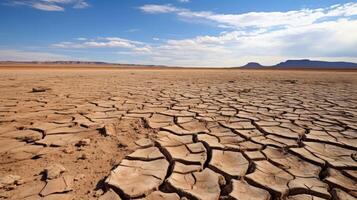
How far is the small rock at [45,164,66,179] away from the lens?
160 centimetres

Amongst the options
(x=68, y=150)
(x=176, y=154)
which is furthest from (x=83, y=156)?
(x=176, y=154)

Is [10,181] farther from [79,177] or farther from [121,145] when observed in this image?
[121,145]

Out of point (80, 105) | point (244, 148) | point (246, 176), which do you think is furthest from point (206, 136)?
point (80, 105)

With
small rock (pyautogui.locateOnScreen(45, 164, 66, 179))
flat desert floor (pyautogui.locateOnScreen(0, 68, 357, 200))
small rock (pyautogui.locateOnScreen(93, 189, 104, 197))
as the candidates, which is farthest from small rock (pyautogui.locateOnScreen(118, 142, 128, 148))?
small rock (pyautogui.locateOnScreen(93, 189, 104, 197))

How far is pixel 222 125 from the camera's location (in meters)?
2.77

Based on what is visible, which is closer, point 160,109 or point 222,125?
point 222,125

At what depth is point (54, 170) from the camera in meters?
1.65

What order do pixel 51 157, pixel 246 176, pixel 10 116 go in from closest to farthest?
pixel 246 176
pixel 51 157
pixel 10 116

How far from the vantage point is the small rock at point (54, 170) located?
1.60 meters

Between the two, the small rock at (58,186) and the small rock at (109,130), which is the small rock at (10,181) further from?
the small rock at (109,130)

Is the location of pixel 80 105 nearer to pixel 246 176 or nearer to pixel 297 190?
pixel 246 176

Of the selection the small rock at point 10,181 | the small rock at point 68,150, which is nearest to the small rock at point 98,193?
the small rock at point 10,181

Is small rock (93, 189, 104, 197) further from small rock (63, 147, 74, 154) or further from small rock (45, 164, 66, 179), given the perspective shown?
small rock (63, 147, 74, 154)

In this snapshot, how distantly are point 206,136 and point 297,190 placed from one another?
1.02 m
